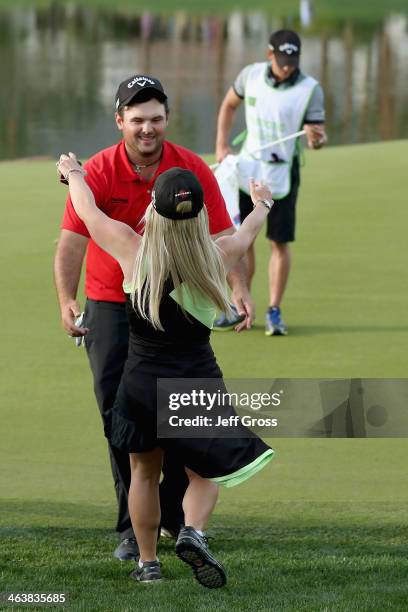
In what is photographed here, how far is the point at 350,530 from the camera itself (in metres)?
5.52

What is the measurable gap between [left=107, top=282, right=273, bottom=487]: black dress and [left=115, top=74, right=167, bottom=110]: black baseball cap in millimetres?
909

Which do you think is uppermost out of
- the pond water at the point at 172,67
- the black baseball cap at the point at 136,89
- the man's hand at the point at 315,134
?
the black baseball cap at the point at 136,89

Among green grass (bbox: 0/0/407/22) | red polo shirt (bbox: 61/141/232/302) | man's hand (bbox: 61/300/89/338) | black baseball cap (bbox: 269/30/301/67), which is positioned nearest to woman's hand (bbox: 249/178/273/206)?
red polo shirt (bbox: 61/141/232/302)

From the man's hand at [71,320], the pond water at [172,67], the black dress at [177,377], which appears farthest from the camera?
the pond water at [172,67]

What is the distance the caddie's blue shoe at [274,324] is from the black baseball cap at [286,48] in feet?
4.87

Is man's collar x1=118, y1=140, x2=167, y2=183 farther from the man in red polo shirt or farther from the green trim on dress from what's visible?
the green trim on dress

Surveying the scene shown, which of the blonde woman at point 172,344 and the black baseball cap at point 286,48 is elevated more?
the black baseball cap at point 286,48

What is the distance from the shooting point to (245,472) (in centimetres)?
463

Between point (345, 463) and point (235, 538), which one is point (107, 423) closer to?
point (235, 538)

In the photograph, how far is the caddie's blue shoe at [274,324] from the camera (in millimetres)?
8586

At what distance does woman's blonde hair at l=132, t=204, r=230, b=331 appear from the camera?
176 inches

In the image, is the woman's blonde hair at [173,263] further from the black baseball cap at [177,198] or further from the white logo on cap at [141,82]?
the white logo on cap at [141,82]

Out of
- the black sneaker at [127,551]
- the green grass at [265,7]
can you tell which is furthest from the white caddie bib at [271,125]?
the green grass at [265,7]

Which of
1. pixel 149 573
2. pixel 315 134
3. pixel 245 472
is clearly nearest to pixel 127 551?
pixel 149 573
